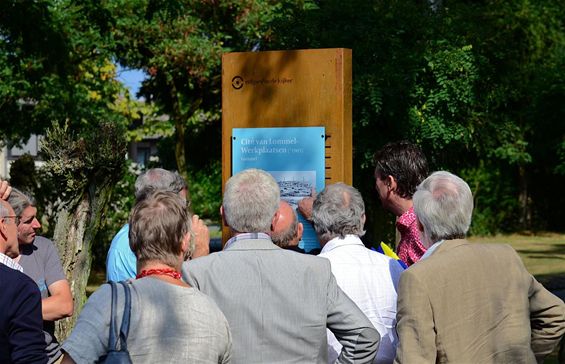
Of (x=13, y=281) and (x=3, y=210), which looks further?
(x=3, y=210)

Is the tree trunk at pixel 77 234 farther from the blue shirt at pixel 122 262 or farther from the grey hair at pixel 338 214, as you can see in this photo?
the grey hair at pixel 338 214

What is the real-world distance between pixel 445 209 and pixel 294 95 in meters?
2.56

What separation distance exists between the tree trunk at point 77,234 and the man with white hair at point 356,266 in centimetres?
450

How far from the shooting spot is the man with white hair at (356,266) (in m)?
4.41

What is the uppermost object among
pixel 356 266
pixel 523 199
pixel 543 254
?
pixel 356 266

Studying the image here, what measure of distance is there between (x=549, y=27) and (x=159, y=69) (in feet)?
47.5

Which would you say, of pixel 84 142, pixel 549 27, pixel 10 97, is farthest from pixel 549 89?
pixel 84 142

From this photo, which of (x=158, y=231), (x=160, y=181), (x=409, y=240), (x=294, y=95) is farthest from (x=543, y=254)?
(x=158, y=231)

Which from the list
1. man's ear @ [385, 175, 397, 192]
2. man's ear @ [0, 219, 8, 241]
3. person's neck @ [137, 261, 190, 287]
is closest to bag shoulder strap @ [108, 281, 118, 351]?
person's neck @ [137, 261, 190, 287]

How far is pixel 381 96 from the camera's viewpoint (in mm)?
11172

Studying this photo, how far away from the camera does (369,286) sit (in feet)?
14.5

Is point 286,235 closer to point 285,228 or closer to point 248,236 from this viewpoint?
point 285,228

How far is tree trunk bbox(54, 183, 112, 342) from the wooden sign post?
8.44ft

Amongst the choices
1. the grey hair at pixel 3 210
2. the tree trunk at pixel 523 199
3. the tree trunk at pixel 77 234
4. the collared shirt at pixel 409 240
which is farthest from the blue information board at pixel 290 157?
the tree trunk at pixel 523 199
